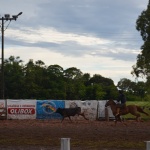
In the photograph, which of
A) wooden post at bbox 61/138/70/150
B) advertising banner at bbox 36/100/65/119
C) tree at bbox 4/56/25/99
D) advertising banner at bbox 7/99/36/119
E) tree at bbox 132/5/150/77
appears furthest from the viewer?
tree at bbox 4/56/25/99

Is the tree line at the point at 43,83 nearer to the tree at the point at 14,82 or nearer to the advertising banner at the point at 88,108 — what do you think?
the tree at the point at 14,82

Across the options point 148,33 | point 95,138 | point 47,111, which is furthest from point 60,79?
point 95,138

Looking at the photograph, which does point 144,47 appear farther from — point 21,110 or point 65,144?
point 65,144

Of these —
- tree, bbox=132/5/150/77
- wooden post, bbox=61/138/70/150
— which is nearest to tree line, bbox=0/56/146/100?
tree, bbox=132/5/150/77

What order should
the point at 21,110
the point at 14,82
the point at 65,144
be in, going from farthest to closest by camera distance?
the point at 14,82 → the point at 21,110 → the point at 65,144

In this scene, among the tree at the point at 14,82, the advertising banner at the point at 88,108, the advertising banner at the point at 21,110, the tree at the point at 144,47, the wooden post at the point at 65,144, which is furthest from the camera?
the tree at the point at 14,82

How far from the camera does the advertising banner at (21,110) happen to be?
139ft

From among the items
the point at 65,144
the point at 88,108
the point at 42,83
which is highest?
the point at 42,83

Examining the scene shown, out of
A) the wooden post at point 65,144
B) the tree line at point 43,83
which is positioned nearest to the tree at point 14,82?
the tree line at point 43,83

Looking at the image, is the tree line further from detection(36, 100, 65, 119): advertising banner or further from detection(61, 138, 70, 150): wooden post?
detection(61, 138, 70, 150): wooden post

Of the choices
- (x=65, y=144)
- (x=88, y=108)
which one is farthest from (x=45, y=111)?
(x=65, y=144)

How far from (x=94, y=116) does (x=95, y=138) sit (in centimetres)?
2202

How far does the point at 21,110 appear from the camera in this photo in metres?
42.5

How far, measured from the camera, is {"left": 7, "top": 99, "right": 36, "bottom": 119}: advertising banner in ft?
139
